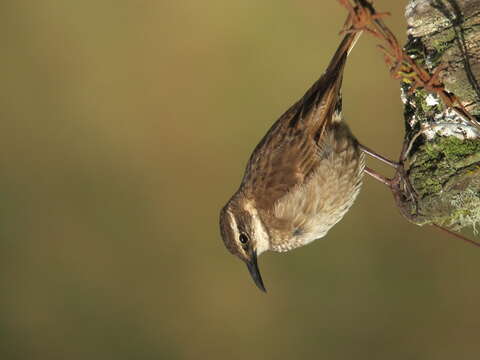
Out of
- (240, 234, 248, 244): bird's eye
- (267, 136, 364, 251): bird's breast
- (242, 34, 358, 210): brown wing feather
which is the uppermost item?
(242, 34, 358, 210): brown wing feather

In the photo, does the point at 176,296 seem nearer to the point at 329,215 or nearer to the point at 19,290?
the point at 19,290

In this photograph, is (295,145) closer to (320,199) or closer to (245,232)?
(320,199)

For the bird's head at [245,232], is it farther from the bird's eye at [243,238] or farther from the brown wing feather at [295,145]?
the brown wing feather at [295,145]

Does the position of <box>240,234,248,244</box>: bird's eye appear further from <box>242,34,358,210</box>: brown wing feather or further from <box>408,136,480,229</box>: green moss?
<box>408,136,480,229</box>: green moss

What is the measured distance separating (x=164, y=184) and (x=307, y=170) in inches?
142

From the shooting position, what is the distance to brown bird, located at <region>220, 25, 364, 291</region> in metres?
3.79

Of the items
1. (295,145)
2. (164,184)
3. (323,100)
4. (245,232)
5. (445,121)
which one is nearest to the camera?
(445,121)

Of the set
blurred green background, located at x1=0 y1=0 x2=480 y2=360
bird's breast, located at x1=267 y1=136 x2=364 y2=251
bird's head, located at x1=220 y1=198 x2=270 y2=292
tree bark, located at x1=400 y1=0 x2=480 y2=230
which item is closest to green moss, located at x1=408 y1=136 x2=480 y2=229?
tree bark, located at x1=400 y1=0 x2=480 y2=230

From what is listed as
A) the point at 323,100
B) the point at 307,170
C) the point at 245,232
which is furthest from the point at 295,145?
the point at 245,232

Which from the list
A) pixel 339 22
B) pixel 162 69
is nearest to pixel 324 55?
pixel 339 22

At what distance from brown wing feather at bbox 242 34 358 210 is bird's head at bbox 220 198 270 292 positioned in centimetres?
15

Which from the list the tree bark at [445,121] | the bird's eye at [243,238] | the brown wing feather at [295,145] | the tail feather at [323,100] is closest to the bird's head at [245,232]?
the bird's eye at [243,238]

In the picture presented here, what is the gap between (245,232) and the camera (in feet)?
13.6

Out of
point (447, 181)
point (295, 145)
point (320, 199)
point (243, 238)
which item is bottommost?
point (243, 238)
